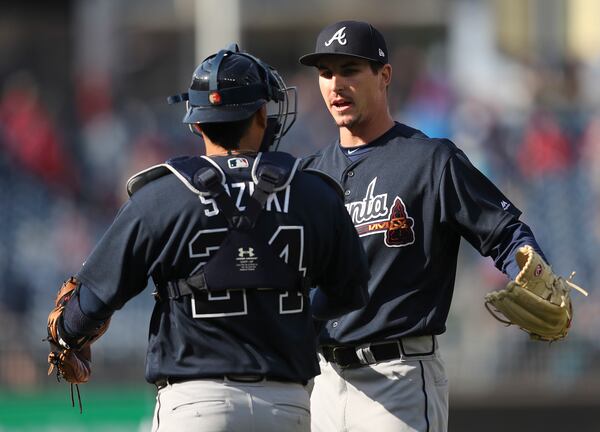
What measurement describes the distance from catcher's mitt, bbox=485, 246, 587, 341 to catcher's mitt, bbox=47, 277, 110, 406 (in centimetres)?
146

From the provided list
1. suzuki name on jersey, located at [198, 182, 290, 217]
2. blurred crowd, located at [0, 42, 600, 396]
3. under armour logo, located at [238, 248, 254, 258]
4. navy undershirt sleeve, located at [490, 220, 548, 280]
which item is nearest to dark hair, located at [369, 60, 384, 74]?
navy undershirt sleeve, located at [490, 220, 548, 280]

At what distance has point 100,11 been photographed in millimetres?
19234

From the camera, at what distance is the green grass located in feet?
31.6

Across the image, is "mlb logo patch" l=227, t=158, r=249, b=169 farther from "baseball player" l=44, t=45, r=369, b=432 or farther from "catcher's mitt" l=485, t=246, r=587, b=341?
"catcher's mitt" l=485, t=246, r=587, b=341

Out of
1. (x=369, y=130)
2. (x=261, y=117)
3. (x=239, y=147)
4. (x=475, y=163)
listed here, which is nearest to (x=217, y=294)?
(x=239, y=147)

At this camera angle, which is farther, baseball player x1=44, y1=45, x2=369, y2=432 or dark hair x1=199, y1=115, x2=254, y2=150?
dark hair x1=199, y1=115, x2=254, y2=150

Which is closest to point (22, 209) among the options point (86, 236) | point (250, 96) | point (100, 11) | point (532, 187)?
point (86, 236)

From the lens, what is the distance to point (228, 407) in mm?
3914

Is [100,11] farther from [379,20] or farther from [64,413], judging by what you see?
[64,413]

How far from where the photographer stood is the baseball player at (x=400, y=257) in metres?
4.98

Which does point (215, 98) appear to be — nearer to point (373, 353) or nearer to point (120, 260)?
point (120, 260)

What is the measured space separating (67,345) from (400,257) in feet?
4.90

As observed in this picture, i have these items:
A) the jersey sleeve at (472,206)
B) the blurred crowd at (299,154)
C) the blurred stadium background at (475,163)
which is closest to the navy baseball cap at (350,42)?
the jersey sleeve at (472,206)

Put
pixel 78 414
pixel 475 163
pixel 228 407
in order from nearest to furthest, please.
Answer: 1. pixel 228 407
2. pixel 78 414
3. pixel 475 163
